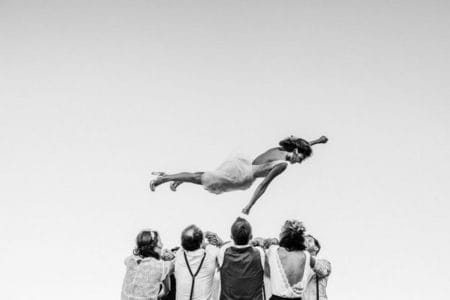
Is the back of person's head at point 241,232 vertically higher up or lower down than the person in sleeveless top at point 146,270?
higher up

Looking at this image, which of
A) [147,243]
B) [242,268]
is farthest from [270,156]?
[147,243]

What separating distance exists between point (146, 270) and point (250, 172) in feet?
5.81

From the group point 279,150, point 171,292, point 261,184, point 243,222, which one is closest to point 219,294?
point 171,292

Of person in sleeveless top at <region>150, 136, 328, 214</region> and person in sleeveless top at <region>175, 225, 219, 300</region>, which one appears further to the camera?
person in sleeveless top at <region>150, 136, 328, 214</region>

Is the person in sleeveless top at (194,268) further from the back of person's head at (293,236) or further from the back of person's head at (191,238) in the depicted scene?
the back of person's head at (293,236)

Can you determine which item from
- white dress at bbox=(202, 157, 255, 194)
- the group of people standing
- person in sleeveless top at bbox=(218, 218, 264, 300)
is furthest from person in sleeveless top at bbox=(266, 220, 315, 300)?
white dress at bbox=(202, 157, 255, 194)

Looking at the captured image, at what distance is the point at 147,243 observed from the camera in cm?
450

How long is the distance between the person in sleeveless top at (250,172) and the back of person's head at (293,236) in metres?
1.01

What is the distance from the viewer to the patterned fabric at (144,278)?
4.47 meters

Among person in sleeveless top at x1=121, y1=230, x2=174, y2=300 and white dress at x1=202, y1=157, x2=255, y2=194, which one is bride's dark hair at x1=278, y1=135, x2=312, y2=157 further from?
person in sleeveless top at x1=121, y1=230, x2=174, y2=300

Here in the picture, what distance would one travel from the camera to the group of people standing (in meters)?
4.41

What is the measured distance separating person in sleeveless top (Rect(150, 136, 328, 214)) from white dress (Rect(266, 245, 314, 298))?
3.52 ft

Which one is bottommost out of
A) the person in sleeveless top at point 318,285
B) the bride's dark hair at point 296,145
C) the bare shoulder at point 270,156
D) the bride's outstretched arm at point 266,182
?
the person in sleeveless top at point 318,285

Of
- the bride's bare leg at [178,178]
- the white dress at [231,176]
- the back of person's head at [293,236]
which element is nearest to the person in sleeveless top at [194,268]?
the back of person's head at [293,236]
